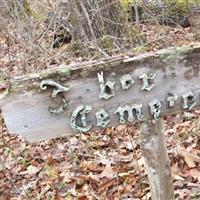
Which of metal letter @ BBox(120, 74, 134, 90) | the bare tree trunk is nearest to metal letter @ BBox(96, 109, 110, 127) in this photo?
metal letter @ BBox(120, 74, 134, 90)

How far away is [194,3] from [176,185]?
3796 millimetres

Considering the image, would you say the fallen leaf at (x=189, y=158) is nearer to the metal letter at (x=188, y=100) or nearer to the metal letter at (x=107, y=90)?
the metal letter at (x=188, y=100)

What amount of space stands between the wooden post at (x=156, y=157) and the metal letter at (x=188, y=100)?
0.68ft

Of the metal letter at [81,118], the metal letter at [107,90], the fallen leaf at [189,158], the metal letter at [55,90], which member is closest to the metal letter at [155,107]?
the metal letter at [107,90]

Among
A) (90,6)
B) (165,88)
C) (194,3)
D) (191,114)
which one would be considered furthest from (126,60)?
(194,3)

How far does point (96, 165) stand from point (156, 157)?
4.87 ft

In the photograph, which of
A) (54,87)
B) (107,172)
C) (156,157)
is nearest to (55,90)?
(54,87)

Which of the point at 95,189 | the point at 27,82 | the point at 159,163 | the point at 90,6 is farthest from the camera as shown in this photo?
the point at 90,6

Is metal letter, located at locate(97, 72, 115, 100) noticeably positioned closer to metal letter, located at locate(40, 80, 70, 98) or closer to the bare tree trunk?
metal letter, located at locate(40, 80, 70, 98)

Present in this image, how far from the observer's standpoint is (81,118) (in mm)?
2500

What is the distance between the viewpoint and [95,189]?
383 centimetres

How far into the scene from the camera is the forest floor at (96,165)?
372 centimetres

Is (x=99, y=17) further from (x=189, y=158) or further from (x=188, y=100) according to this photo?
(x=188, y=100)

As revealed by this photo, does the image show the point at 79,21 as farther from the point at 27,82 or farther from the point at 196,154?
the point at 27,82
